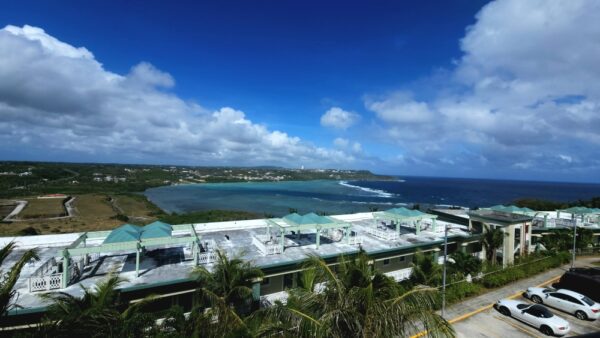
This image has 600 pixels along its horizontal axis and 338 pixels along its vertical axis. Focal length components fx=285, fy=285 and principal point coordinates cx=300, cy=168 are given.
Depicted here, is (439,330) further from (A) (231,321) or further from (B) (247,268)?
(B) (247,268)

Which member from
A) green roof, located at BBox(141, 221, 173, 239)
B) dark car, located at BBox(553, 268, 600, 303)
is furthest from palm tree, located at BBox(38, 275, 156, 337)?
dark car, located at BBox(553, 268, 600, 303)

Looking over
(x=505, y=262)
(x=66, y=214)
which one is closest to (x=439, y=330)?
(x=505, y=262)

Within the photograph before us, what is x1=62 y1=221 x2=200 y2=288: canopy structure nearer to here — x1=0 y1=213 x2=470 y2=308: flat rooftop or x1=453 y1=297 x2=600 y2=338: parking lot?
x1=0 y1=213 x2=470 y2=308: flat rooftop

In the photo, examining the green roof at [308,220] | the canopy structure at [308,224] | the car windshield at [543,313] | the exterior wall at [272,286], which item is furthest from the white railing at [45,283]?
the car windshield at [543,313]

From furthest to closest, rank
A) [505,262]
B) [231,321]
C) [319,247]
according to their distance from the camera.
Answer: [505,262] → [319,247] → [231,321]

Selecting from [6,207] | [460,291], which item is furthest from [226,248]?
[6,207]

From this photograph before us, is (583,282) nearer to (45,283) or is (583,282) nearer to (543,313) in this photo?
(543,313)

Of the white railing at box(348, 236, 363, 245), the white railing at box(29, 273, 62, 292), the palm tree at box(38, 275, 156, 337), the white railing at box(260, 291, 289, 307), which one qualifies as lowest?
the white railing at box(260, 291, 289, 307)
